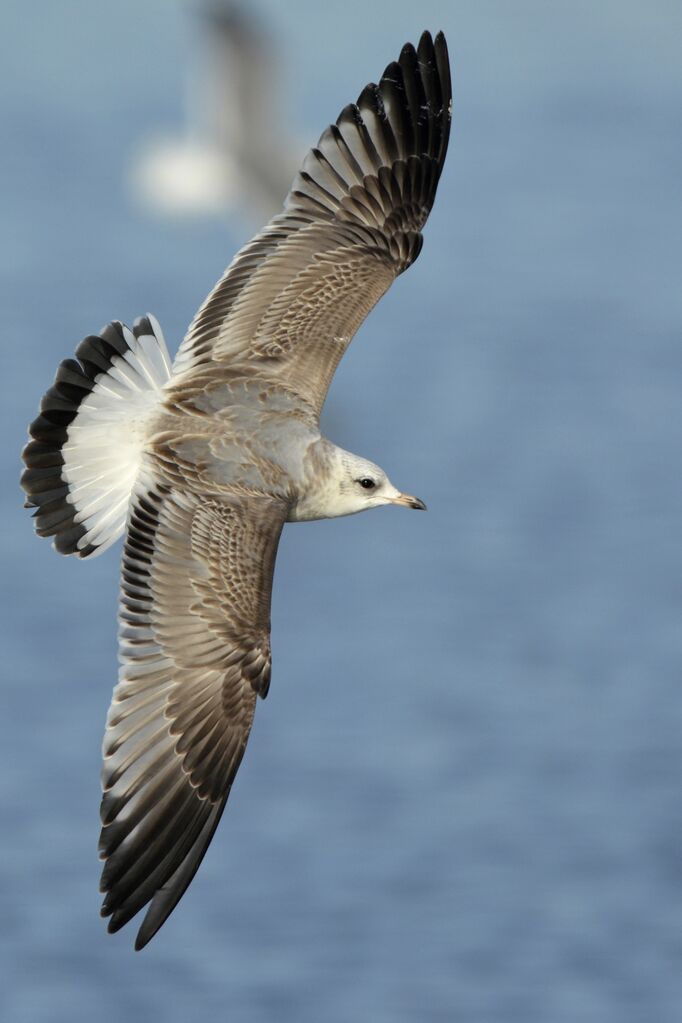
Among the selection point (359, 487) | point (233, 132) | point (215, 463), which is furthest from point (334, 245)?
point (233, 132)

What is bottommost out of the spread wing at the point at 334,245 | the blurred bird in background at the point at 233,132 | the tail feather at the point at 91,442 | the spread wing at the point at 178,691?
the spread wing at the point at 178,691

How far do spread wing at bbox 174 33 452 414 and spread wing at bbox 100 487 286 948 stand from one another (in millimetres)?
773

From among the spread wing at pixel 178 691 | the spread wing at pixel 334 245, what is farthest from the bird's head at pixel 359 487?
the spread wing at pixel 178 691

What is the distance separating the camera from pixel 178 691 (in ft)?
26.1

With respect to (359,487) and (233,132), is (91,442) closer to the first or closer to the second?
(359,487)

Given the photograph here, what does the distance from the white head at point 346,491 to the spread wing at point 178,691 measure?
1.66 feet

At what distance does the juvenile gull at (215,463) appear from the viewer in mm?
7906

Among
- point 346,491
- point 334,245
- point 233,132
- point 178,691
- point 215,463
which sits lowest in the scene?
point 178,691

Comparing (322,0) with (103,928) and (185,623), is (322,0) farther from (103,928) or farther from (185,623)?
(185,623)

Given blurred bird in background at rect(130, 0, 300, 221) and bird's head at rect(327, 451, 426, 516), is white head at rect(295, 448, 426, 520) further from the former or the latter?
blurred bird in background at rect(130, 0, 300, 221)

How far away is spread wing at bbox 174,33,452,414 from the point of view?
8773 millimetres

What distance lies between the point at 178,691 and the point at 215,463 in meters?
0.83

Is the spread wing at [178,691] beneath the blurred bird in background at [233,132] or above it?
beneath

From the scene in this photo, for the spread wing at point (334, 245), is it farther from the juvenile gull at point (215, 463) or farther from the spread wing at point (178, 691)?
the spread wing at point (178, 691)
